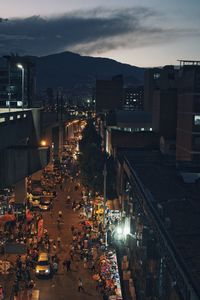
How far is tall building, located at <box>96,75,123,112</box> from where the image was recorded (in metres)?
181

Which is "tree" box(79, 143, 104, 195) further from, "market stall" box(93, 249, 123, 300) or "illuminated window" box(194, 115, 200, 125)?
"market stall" box(93, 249, 123, 300)

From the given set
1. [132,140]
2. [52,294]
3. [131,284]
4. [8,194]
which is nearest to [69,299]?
[52,294]

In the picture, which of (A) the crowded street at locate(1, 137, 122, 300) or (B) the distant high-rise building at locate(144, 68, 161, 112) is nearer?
(A) the crowded street at locate(1, 137, 122, 300)

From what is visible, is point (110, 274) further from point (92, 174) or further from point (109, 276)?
point (92, 174)

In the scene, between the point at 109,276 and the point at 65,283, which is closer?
the point at 109,276

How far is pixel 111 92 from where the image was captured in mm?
182375

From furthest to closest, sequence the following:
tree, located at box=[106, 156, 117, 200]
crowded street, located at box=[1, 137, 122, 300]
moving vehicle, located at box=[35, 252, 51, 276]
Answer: tree, located at box=[106, 156, 117, 200] → moving vehicle, located at box=[35, 252, 51, 276] → crowded street, located at box=[1, 137, 122, 300]

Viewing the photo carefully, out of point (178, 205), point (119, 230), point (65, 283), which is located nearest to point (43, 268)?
point (65, 283)

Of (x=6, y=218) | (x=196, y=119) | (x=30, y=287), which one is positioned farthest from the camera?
(x=196, y=119)

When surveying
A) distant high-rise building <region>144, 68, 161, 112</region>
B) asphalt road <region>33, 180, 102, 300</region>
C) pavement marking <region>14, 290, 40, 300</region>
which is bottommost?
asphalt road <region>33, 180, 102, 300</region>

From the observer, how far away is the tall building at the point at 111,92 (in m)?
181

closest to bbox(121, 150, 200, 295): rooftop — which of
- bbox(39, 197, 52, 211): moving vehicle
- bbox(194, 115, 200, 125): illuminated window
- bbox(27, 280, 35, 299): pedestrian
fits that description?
bbox(27, 280, 35, 299): pedestrian

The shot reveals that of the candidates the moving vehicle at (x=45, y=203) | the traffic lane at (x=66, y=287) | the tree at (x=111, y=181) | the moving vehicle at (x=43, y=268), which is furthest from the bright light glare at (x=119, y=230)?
the tree at (x=111, y=181)

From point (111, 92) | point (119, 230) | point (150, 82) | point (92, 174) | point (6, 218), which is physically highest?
point (150, 82)
